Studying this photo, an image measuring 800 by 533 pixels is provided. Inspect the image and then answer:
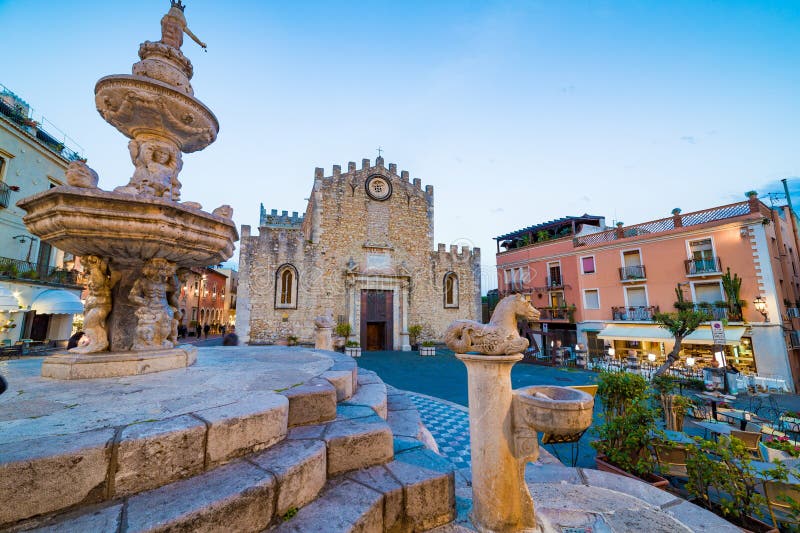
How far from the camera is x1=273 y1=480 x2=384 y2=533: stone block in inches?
65.3

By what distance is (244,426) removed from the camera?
1927 mm

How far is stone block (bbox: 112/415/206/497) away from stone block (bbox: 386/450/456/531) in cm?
127

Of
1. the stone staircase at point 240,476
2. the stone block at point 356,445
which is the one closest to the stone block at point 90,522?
the stone staircase at point 240,476

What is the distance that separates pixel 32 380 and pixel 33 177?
16.8 meters

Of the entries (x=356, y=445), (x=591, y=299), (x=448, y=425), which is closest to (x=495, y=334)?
(x=356, y=445)

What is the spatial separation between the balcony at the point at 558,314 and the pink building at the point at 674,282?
0.06 metres

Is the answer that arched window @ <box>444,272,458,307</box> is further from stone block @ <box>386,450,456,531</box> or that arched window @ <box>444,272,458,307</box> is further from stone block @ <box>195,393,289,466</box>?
stone block @ <box>195,393,289,466</box>

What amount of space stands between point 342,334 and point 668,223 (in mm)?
17839

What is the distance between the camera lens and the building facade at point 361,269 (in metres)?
16.0

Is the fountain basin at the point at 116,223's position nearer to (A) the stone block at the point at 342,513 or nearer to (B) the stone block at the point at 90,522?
(B) the stone block at the point at 90,522

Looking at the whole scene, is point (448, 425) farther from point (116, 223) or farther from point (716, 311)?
point (716, 311)

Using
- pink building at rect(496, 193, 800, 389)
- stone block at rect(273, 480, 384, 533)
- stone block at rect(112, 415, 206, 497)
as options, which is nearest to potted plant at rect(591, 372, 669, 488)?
stone block at rect(273, 480, 384, 533)

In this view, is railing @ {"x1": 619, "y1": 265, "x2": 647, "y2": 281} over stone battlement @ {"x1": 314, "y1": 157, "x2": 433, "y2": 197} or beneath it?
beneath

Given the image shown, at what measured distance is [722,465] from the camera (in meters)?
2.65
